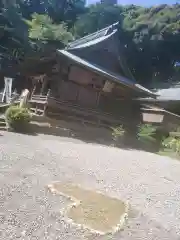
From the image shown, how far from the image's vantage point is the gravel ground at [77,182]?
3920mm

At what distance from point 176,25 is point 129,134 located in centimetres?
2357

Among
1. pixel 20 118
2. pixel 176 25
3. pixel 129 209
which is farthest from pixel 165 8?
pixel 129 209

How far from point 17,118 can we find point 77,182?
→ 726 cm

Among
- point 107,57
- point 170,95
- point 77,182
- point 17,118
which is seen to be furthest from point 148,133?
point 77,182

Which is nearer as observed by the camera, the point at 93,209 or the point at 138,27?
the point at 93,209

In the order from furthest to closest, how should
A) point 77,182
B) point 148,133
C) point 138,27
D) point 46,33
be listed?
1. point 138,27
2. point 46,33
3. point 148,133
4. point 77,182

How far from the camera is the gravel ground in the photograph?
392 centimetres

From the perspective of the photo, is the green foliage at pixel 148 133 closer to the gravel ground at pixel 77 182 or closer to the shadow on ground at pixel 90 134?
the shadow on ground at pixel 90 134

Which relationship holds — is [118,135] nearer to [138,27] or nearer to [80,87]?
[80,87]

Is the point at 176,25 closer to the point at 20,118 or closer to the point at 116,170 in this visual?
the point at 20,118

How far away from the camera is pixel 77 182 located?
6.23 meters

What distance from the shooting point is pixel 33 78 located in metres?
21.1

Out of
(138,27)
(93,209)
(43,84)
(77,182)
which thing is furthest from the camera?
(138,27)

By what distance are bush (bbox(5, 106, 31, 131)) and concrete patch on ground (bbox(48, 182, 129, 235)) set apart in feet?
24.4
